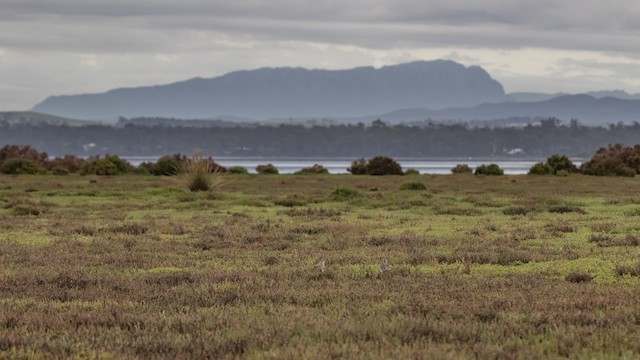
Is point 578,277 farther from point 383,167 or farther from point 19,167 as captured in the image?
point 19,167

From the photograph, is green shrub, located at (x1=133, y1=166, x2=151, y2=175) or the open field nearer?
the open field

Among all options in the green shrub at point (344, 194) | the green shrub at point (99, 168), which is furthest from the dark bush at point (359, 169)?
the green shrub at point (344, 194)

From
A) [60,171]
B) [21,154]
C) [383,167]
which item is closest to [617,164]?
[383,167]

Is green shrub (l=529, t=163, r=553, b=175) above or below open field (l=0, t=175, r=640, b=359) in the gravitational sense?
above

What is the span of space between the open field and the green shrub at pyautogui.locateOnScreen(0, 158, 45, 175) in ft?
126

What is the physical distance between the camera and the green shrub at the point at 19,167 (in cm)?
6160

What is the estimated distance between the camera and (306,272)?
13.8 meters

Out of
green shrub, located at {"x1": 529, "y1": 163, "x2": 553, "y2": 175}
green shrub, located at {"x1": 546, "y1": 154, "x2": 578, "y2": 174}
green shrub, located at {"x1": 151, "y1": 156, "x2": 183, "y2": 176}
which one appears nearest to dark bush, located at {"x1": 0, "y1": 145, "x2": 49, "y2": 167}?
green shrub, located at {"x1": 151, "y1": 156, "x2": 183, "y2": 176}

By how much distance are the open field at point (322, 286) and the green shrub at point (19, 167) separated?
38.3 metres

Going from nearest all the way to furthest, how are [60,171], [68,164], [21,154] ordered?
1. [60,171]
2. [68,164]
3. [21,154]

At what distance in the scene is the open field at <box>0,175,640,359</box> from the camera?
874 centimetres

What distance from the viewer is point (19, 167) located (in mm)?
61906

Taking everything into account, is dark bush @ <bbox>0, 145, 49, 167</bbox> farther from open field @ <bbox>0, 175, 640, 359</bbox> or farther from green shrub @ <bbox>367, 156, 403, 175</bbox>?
open field @ <bbox>0, 175, 640, 359</bbox>

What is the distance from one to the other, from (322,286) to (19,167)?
5356 centimetres
